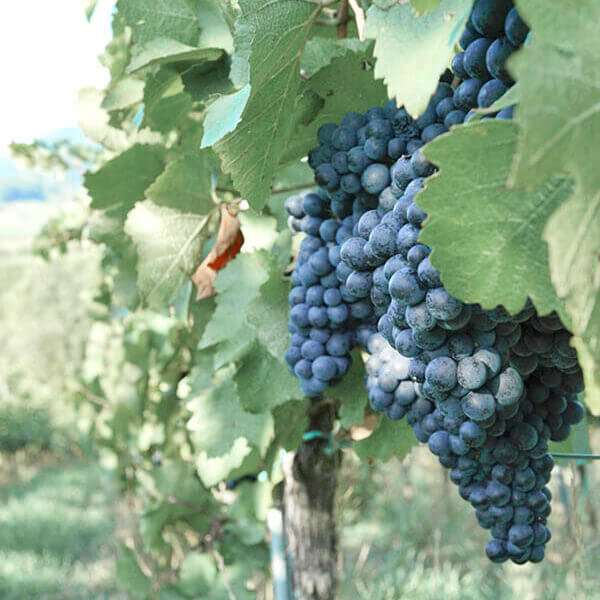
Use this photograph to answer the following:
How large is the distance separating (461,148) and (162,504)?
176 cm

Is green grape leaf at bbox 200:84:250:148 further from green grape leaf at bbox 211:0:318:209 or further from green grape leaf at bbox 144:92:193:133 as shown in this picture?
green grape leaf at bbox 144:92:193:133

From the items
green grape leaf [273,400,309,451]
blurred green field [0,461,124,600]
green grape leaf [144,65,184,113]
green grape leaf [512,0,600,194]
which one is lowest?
blurred green field [0,461,124,600]

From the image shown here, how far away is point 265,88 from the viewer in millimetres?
729

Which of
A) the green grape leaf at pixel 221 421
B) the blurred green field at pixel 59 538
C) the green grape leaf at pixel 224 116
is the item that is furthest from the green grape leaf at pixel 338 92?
the blurred green field at pixel 59 538

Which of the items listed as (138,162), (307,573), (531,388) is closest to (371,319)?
(531,388)

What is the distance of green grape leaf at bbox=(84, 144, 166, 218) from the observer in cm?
124

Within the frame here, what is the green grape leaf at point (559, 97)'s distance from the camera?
347 millimetres

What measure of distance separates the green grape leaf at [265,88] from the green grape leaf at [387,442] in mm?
447

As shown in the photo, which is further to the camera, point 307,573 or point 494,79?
point 307,573

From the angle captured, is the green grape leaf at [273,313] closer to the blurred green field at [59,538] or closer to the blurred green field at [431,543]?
the blurred green field at [431,543]

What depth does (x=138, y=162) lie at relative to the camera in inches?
49.0

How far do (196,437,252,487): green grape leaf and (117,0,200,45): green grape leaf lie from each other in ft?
Result: 1.97

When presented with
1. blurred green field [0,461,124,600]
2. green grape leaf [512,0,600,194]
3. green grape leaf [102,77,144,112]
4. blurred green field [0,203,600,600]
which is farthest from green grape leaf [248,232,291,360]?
blurred green field [0,461,124,600]

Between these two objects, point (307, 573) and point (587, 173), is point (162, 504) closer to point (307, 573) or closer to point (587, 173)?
point (307, 573)
